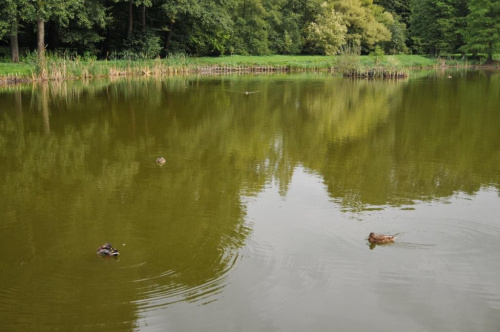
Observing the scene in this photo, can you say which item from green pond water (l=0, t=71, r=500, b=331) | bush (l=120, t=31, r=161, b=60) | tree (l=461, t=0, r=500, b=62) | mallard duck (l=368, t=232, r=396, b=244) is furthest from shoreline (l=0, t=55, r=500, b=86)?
mallard duck (l=368, t=232, r=396, b=244)

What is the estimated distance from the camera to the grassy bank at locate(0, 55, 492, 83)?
28.6 m

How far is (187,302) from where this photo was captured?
18.3 feet

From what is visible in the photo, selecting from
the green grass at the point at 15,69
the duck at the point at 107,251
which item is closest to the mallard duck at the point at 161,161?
the duck at the point at 107,251

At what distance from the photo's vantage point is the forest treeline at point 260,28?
3831cm

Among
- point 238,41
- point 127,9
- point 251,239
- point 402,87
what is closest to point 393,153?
point 251,239

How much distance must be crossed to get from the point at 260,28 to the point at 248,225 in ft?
142

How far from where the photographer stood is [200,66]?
40.3 m

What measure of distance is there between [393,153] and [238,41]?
37717 mm

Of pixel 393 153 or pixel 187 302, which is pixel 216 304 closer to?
pixel 187 302

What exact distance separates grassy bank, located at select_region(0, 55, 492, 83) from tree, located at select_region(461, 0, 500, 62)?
2.38 meters

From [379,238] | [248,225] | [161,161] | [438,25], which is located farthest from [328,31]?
[379,238]

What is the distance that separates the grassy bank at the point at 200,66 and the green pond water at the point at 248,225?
13335 mm

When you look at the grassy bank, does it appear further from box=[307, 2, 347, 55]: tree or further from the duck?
the duck

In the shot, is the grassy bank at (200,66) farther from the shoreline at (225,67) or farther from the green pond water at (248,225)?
the green pond water at (248,225)
